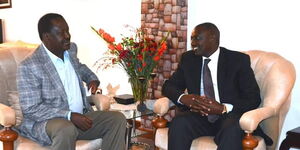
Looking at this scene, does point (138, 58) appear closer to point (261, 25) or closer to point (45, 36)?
point (45, 36)

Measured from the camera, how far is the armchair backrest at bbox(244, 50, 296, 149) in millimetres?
2520

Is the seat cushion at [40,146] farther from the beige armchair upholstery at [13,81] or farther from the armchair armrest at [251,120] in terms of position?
the armchair armrest at [251,120]

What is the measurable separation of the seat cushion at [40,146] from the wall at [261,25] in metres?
1.54

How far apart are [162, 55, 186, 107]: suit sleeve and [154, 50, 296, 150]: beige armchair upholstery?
57 millimetres

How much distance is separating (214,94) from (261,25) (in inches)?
34.4

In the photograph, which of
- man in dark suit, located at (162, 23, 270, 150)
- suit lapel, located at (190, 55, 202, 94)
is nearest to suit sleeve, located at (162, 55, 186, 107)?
man in dark suit, located at (162, 23, 270, 150)

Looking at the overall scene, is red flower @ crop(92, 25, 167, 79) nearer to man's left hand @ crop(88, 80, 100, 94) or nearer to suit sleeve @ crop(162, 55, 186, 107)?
suit sleeve @ crop(162, 55, 186, 107)

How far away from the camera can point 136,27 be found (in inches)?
158

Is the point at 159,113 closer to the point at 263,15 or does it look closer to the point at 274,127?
the point at 274,127

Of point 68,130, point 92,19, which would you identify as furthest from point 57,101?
point 92,19

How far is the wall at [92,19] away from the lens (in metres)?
4.15

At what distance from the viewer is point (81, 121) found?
2.33 meters

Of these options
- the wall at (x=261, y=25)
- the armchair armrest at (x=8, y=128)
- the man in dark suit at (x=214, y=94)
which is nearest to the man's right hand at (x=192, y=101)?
the man in dark suit at (x=214, y=94)

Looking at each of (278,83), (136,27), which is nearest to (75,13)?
(136,27)
